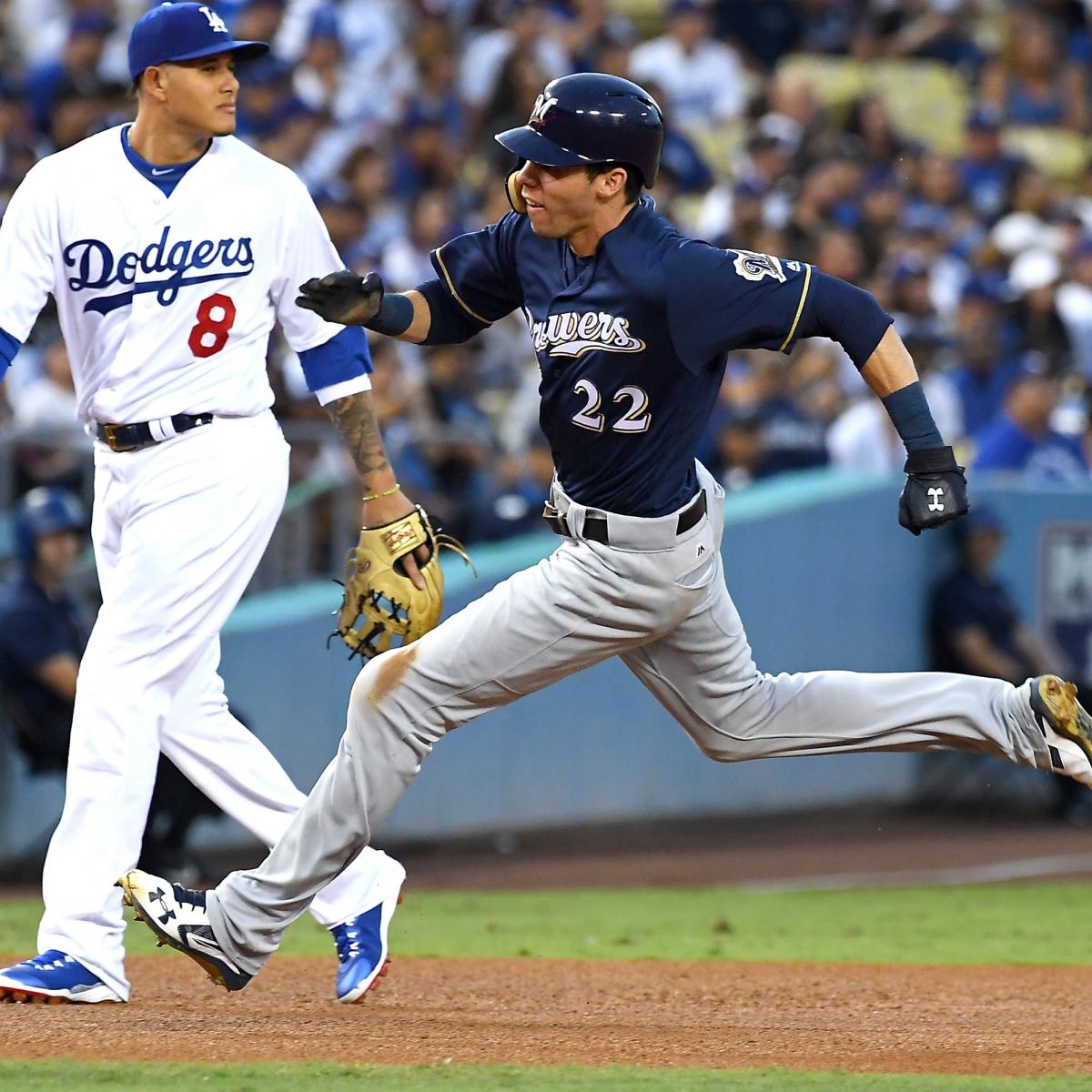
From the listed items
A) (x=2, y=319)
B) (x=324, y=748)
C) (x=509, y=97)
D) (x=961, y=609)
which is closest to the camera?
(x=2, y=319)

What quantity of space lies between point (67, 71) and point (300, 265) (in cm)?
637

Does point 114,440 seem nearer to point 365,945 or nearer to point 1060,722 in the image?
point 365,945

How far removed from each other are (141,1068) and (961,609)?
7.46 metres

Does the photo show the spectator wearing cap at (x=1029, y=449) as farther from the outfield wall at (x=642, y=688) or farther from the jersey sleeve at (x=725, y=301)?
the jersey sleeve at (x=725, y=301)

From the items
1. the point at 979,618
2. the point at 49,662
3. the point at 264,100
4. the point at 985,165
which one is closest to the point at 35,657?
the point at 49,662

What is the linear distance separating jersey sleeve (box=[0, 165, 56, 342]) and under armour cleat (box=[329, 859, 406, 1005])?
163cm

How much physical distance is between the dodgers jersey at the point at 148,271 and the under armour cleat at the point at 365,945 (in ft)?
4.11

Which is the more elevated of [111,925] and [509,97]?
[509,97]

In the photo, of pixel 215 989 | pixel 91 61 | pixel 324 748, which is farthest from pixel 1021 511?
pixel 215 989

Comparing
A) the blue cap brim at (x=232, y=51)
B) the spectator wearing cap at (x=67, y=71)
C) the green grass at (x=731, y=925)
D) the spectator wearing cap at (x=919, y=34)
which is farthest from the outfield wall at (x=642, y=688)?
the spectator wearing cap at (x=919, y=34)

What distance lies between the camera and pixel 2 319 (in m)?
4.79

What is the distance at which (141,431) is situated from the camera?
4938mm

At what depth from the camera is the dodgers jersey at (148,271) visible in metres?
4.86

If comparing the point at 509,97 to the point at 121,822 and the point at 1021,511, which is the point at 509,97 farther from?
the point at 121,822
